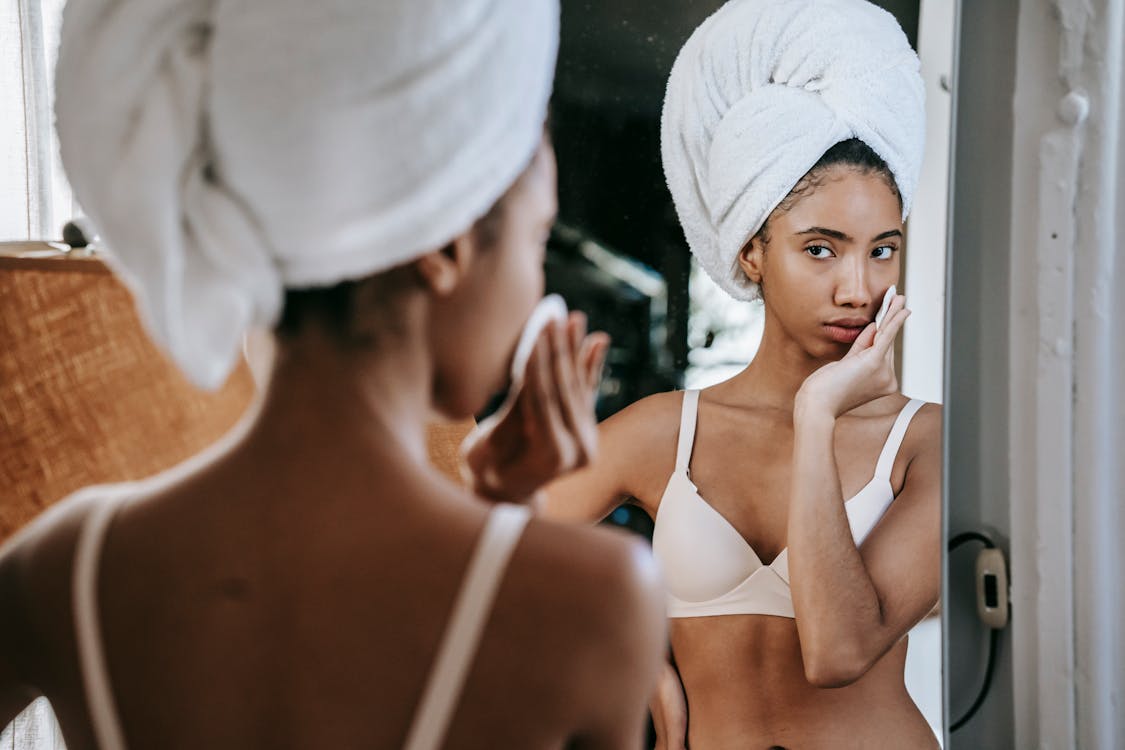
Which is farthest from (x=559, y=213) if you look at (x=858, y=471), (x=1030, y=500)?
(x=1030, y=500)

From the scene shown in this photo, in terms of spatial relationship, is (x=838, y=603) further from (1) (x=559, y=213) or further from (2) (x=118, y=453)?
(2) (x=118, y=453)

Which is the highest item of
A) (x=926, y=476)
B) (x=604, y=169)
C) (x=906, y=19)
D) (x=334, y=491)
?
(x=906, y=19)

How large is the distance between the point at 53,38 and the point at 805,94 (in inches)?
36.7

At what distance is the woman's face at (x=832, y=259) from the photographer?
1.19 metres

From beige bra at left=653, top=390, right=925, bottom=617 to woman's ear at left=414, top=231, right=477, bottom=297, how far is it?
1.75 ft

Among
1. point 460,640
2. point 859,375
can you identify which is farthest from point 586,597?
point 859,375

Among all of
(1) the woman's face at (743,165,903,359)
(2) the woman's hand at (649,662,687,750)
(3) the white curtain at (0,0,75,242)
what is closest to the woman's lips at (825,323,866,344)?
(1) the woman's face at (743,165,903,359)

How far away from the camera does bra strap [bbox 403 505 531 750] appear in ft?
2.34

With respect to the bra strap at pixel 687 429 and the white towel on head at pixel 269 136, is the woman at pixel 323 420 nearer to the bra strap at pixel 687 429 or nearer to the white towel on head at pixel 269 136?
the white towel on head at pixel 269 136

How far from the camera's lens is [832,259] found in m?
1.20

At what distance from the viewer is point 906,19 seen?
4.03ft

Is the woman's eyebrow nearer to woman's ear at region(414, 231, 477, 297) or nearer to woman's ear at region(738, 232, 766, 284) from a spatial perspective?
woman's ear at region(738, 232, 766, 284)

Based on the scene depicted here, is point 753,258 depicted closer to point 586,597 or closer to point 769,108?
point 769,108

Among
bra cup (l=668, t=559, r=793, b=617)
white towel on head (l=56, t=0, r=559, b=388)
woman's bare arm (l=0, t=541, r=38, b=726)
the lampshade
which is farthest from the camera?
bra cup (l=668, t=559, r=793, b=617)
